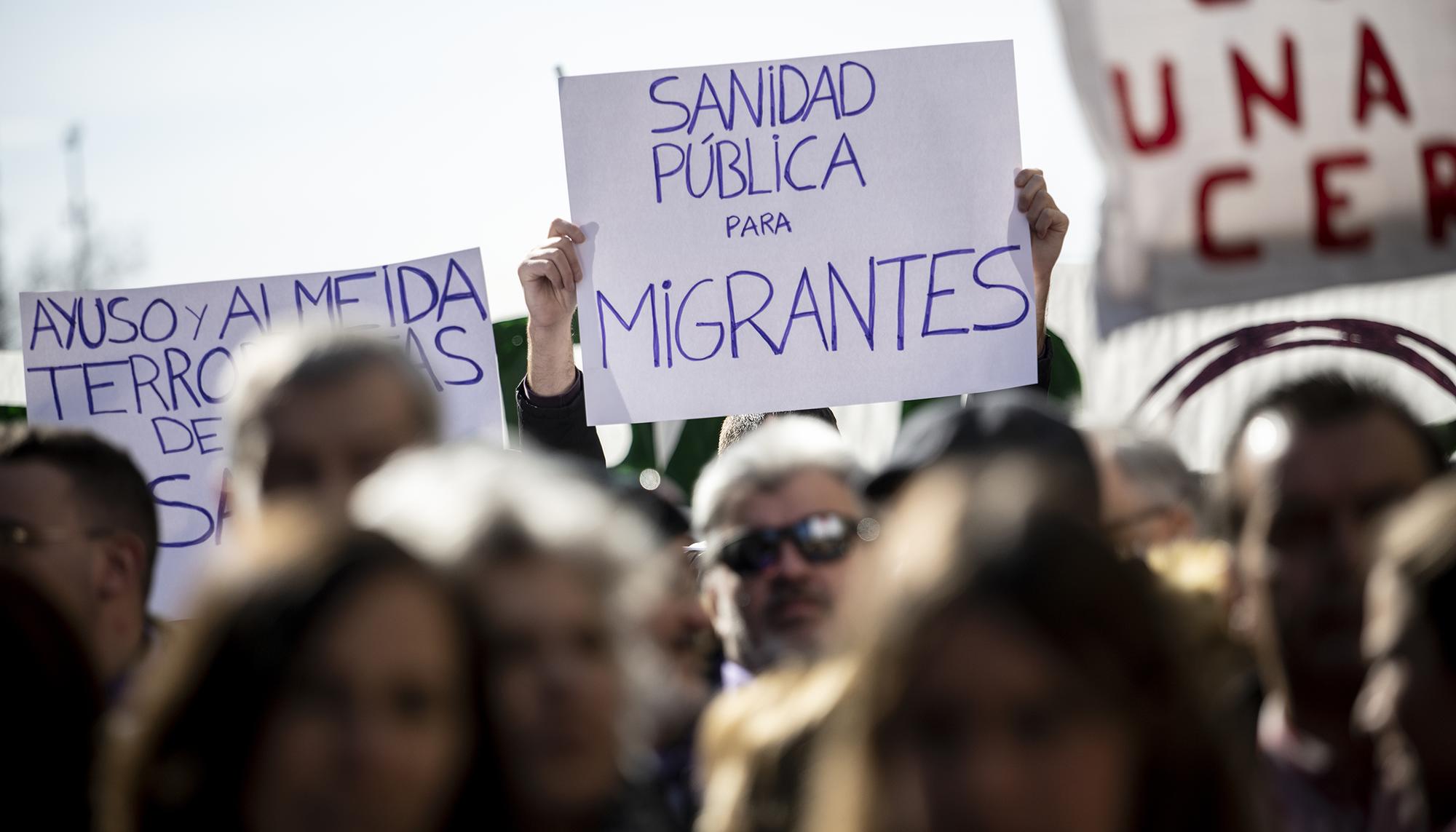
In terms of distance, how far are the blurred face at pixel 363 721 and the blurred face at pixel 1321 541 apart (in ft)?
3.51

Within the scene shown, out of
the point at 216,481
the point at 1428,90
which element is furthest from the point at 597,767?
the point at 1428,90

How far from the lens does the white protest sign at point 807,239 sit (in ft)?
11.6

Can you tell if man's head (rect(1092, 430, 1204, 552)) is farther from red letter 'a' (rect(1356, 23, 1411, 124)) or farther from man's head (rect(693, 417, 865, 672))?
red letter 'a' (rect(1356, 23, 1411, 124))

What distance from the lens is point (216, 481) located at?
3969 mm

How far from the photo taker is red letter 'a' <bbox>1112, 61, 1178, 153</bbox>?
377 centimetres

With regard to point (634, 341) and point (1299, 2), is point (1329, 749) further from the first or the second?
point (1299, 2)

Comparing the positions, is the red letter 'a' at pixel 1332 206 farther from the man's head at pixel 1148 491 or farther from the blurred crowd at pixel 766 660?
the blurred crowd at pixel 766 660

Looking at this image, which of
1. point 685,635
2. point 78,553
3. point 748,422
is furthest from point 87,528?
point 748,422

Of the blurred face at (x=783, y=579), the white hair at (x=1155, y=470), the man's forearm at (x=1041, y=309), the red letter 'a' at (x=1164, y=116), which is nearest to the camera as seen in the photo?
the blurred face at (x=783, y=579)

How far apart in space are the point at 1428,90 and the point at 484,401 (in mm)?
2425

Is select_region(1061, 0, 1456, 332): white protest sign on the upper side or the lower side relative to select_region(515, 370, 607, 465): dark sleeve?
upper

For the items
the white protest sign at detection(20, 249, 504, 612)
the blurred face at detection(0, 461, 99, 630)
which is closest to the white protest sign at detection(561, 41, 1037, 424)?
the white protest sign at detection(20, 249, 504, 612)

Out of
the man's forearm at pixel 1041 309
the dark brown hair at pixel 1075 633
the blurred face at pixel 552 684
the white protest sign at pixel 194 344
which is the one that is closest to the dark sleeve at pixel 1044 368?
the man's forearm at pixel 1041 309

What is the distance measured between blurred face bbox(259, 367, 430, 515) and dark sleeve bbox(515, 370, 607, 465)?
50.2 inches
